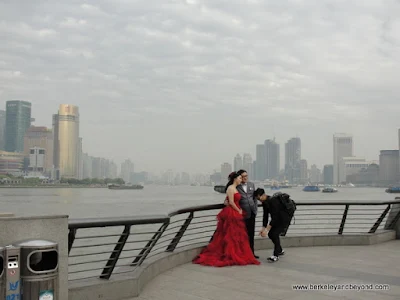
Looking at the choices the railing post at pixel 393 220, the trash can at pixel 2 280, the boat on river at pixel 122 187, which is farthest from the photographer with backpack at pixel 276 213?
the boat on river at pixel 122 187

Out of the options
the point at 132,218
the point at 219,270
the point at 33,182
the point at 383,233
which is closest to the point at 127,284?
the point at 132,218

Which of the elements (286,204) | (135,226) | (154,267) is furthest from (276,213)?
(135,226)

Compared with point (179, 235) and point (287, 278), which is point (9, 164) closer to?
point (179, 235)

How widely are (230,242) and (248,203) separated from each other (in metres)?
0.81

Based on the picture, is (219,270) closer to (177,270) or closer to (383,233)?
(177,270)

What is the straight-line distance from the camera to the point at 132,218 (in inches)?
215

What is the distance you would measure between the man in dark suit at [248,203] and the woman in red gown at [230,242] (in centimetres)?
17

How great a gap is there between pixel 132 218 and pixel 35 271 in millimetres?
1705

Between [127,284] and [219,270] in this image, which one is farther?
[219,270]

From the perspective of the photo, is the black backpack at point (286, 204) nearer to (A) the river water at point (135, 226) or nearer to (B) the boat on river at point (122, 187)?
(A) the river water at point (135, 226)

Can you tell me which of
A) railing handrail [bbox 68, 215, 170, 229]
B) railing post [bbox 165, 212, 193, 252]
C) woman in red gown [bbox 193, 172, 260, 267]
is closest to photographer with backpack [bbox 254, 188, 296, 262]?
woman in red gown [bbox 193, 172, 260, 267]

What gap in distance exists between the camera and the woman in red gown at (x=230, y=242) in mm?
7734

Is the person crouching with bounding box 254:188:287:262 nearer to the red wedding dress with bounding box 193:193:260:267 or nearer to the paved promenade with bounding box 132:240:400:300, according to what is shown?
the paved promenade with bounding box 132:240:400:300

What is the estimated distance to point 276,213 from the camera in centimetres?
842
